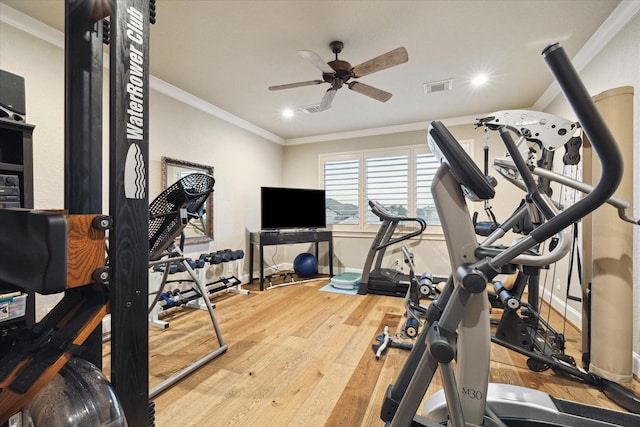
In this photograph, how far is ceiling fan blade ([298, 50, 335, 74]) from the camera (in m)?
2.00

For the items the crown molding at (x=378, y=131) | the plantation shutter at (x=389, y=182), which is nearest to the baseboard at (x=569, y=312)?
the plantation shutter at (x=389, y=182)

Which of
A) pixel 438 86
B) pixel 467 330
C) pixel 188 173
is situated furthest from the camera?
pixel 188 173

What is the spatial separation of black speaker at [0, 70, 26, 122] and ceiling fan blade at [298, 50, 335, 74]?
177cm

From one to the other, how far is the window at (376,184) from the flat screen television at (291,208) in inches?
17.7

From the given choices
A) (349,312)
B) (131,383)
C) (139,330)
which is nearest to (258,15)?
(139,330)

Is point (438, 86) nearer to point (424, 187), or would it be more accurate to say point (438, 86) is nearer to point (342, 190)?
point (424, 187)

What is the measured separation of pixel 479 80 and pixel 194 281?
346 centimetres

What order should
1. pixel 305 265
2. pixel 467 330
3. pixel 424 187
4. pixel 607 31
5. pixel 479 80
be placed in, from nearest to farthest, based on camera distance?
pixel 467 330
pixel 607 31
pixel 479 80
pixel 424 187
pixel 305 265

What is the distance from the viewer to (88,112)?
0.82 meters

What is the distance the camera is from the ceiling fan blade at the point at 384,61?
2.01 metres

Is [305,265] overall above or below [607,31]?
below

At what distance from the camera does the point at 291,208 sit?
14.7ft

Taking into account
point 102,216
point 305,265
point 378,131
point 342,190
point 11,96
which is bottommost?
point 305,265

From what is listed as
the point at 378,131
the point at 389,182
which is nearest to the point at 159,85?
the point at 378,131
